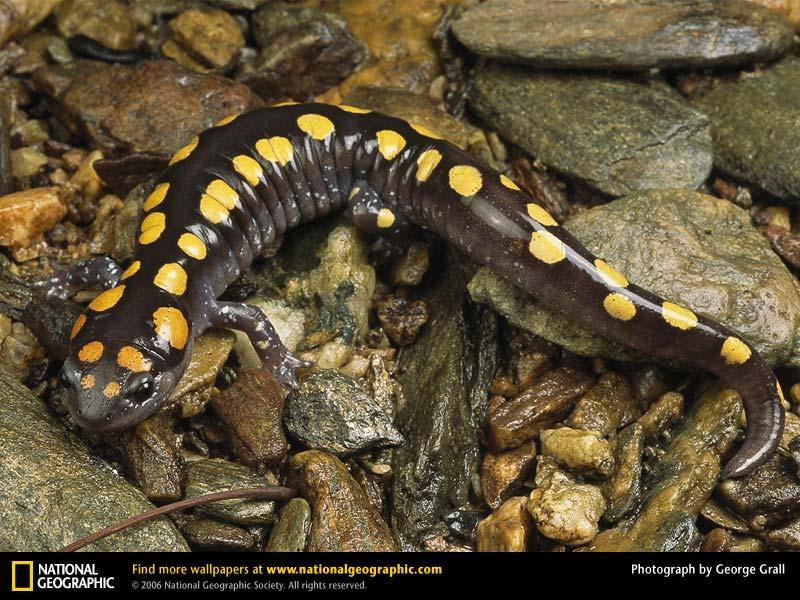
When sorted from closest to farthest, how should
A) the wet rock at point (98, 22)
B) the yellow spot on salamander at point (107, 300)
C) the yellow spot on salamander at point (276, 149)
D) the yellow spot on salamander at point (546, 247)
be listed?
the yellow spot on salamander at point (107, 300) < the yellow spot on salamander at point (546, 247) < the yellow spot on salamander at point (276, 149) < the wet rock at point (98, 22)

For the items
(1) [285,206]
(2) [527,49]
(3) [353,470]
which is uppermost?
(2) [527,49]

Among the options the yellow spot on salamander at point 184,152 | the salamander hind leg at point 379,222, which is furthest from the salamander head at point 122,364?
the salamander hind leg at point 379,222

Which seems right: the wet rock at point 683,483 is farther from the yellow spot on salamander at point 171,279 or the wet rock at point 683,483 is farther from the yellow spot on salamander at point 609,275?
the yellow spot on salamander at point 171,279

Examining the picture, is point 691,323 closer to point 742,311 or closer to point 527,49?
point 742,311

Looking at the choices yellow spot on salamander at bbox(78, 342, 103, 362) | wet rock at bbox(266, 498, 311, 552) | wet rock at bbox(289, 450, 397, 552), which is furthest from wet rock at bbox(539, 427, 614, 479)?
yellow spot on salamander at bbox(78, 342, 103, 362)
